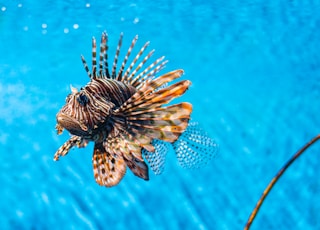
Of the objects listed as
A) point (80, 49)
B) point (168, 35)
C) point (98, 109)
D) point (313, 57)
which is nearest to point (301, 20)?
point (313, 57)

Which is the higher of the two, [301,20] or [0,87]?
[0,87]

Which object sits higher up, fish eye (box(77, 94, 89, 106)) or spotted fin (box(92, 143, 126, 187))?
fish eye (box(77, 94, 89, 106))

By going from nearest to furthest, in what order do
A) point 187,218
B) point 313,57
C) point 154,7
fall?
point 187,218
point 313,57
point 154,7

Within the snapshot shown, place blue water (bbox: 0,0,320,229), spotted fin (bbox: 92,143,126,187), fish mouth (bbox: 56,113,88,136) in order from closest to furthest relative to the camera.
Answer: fish mouth (bbox: 56,113,88,136), spotted fin (bbox: 92,143,126,187), blue water (bbox: 0,0,320,229)

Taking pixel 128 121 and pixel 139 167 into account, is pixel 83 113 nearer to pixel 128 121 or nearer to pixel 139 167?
pixel 128 121

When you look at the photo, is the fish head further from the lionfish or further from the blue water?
the blue water

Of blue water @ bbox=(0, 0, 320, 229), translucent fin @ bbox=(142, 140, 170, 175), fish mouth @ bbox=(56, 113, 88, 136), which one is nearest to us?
fish mouth @ bbox=(56, 113, 88, 136)

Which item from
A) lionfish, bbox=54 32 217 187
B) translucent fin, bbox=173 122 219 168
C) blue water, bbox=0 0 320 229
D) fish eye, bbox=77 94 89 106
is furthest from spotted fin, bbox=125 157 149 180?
blue water, bbox=0 0 320 229

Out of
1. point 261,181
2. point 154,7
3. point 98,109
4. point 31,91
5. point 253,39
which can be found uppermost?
point 154,7

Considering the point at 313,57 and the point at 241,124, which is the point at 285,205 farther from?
the point at 313,57

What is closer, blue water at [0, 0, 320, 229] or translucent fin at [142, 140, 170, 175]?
translucent fin at [142, 140, 170, 175]
